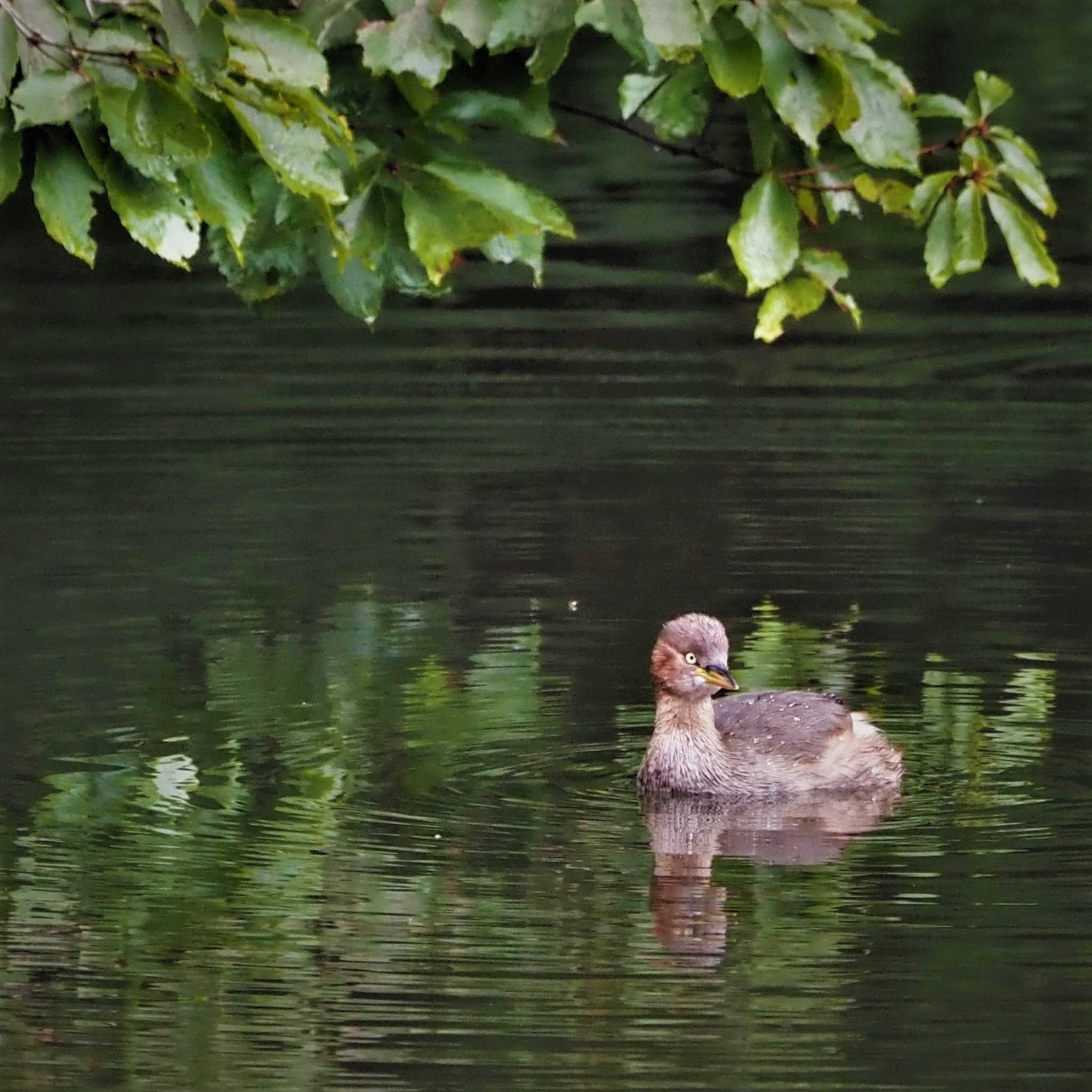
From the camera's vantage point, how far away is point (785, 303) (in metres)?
7.61

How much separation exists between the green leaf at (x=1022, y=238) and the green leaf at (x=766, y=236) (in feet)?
1.88

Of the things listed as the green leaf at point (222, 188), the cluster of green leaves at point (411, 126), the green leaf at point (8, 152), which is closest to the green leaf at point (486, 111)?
the cluster of green leaves at point (411, 126)

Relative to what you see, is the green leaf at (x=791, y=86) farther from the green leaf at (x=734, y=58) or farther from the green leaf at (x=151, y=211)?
the green leaf at (x=151, y=211)

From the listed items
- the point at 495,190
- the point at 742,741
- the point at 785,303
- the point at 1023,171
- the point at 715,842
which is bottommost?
the point at 715,842

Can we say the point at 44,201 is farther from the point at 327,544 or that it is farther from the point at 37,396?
the point at 37,396

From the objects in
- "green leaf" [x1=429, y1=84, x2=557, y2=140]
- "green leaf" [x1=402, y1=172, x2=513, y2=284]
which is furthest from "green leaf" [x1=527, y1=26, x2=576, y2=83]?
"green leaf" [x1=402, y1=172, x2=513, y2=284]

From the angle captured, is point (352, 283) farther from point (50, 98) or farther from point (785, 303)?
point (50, 98)

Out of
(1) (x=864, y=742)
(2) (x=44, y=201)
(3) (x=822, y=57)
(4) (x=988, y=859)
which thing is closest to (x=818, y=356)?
(1) (x=864, y=742)

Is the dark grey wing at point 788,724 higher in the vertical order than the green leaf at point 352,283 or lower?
lower

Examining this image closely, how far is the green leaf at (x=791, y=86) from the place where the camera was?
7.01 meters

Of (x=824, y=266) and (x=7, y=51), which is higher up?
(x=7, y=51)

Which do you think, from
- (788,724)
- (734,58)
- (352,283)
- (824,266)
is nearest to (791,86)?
(734,58)

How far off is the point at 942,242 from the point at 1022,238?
0.20 metres

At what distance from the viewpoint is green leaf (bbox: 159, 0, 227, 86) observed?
5895 mm
